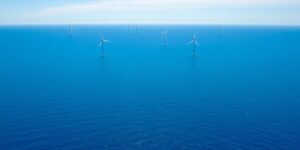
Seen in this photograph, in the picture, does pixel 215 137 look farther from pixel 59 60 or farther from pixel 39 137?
pixel 59 60

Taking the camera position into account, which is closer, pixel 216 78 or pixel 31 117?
pixel 31 117

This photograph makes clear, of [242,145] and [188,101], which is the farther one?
[188,101]

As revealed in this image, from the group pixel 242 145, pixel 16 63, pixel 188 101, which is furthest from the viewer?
pixel 16 63

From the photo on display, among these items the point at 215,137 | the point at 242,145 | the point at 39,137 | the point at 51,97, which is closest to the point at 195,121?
the point at 215,137

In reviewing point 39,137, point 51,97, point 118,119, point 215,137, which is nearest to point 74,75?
point 51,97

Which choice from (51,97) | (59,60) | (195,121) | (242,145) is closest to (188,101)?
(195,121)

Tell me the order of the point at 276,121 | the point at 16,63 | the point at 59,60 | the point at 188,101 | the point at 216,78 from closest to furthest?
the point at 276,121 → the point at 188,101 → the point at 216,78 → the point at 16,63 → the point at 59,60

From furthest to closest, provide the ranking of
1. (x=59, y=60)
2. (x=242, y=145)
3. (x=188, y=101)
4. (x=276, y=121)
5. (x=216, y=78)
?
(x=59, y=60) < (x=216, y=78) < (x=188, y=101) < (x=276, y=121) < (x=242, y=145)

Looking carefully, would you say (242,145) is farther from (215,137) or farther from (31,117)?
(31,117)

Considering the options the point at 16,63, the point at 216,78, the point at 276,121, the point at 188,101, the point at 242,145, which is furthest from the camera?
the point at 16,63

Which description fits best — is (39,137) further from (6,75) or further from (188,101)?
(6,75)
